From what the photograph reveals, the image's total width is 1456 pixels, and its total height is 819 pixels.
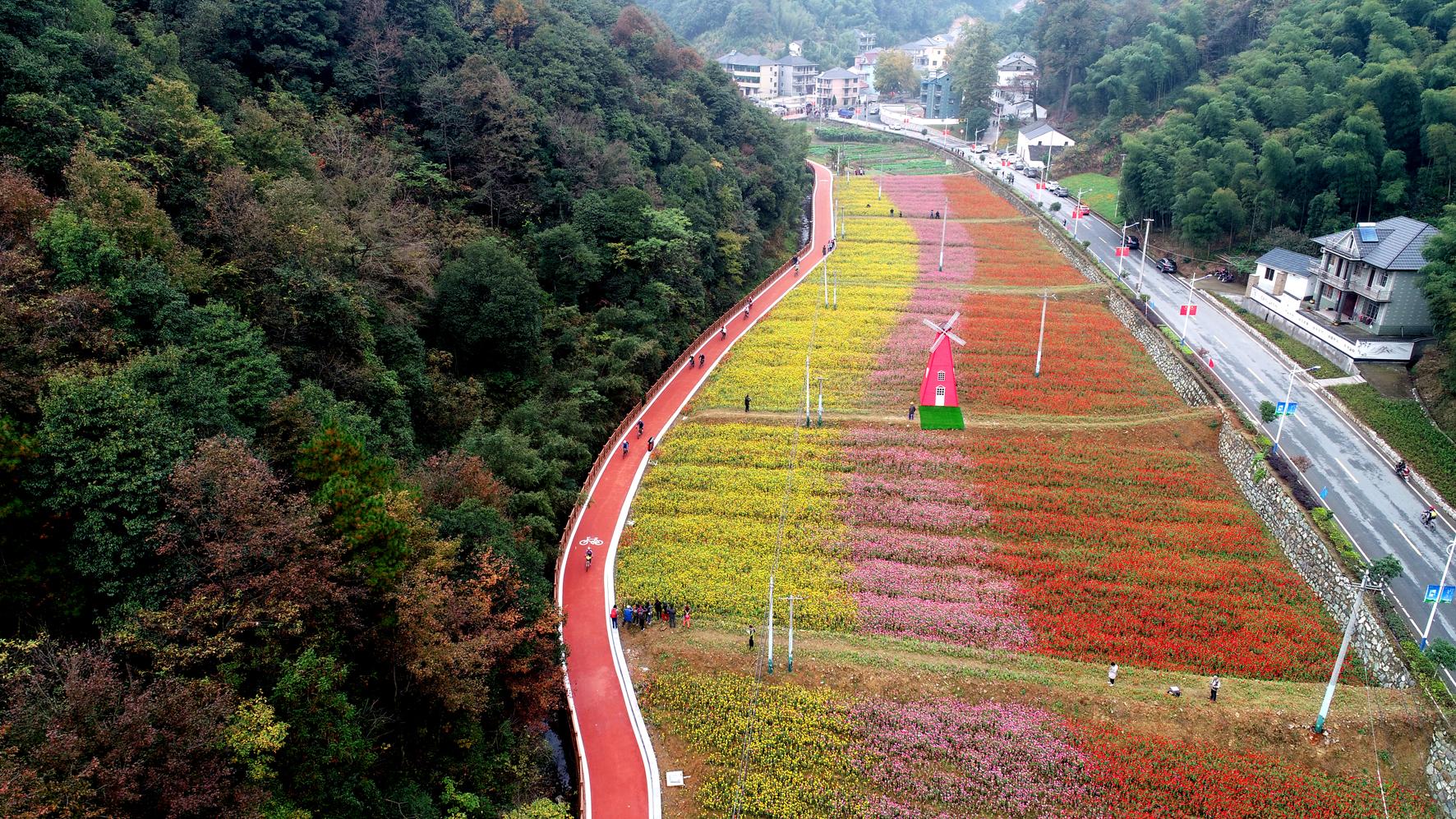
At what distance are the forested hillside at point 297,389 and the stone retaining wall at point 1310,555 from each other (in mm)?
18997

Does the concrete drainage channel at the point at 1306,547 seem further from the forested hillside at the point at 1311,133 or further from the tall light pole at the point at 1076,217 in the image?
the tall light pole at the point at 1076,217

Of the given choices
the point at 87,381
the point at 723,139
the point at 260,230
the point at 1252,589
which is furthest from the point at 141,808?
the point at 723,139

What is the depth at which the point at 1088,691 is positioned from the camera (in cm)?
1933

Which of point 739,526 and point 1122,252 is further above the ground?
point 1122,252

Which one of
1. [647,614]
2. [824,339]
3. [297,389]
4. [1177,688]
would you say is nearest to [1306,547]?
[1177,688]

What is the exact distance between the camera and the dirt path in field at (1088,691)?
18000mm

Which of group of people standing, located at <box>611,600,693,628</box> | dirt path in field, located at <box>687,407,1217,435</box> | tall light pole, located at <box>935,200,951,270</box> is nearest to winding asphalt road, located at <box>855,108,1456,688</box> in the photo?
dirt path in field, located at <box>687,407,1217,435</box>

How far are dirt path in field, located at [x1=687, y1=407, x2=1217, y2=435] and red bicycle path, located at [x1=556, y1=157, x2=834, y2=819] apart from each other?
6.96 feet

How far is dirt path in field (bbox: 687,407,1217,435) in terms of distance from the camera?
3150 centimetres

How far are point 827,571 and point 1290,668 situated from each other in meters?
11.3

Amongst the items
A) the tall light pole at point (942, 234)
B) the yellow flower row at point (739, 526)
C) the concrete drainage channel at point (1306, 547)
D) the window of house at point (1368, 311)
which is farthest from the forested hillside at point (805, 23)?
the yellow flower row at point (739, 526)

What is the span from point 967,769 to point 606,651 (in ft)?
28.5

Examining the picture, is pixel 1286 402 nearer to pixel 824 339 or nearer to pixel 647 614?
pixel 824 339

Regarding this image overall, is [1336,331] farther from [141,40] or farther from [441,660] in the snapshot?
[141,40]
